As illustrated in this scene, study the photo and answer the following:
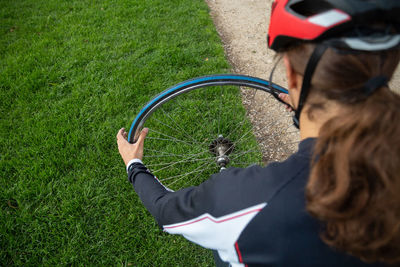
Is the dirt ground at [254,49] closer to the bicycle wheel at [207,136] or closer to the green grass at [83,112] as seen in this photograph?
the bicycle wheel at [207,136]

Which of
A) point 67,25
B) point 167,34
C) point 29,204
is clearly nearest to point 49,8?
point 67,25

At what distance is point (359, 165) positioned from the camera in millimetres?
839

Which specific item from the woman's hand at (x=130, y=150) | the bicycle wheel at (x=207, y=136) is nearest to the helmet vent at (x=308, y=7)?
the woman's hand at (x=130, y=150)

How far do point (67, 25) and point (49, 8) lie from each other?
0.87 metres

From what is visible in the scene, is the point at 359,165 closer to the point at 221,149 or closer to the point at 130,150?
the point at 130,150

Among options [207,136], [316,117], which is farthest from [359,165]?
[207,136]

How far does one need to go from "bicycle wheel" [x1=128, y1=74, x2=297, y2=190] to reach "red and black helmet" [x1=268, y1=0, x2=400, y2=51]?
156 centimetres

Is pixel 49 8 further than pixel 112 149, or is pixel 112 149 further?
pixel 49 8

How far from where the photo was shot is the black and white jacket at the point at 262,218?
37.6 inches

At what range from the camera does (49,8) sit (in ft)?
16.8

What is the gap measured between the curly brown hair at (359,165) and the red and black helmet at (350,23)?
0.04 m

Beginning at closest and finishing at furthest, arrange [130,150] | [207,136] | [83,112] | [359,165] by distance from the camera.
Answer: [359,165] → [130,150] → [207,136] → [83,112]

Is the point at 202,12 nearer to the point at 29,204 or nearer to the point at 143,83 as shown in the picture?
the point at 143,83

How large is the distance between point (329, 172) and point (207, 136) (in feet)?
7.50
